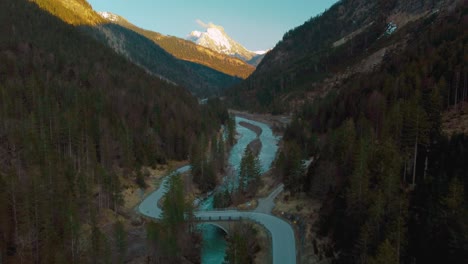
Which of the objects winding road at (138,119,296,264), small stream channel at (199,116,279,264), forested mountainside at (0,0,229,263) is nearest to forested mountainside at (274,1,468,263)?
winding road at (138,119,296,264)

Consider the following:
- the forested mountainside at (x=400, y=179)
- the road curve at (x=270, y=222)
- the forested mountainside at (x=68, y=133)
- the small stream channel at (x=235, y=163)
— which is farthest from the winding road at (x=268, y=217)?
the forested mountainside at (x=68, y=133)

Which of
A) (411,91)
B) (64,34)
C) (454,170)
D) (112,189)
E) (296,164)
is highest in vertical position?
(64,34)

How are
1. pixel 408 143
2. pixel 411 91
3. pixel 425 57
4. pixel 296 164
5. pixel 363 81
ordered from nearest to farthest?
pixel 408 143 < pixel 296 164 < pixel 411 91 < pixel 425 57 < pixel 363 81

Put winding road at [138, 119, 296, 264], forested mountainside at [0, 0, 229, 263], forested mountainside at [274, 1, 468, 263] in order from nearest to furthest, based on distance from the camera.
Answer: forested mountainside at [274, 1, 468, 263]
forested mountainside at [0, 0, 229, 263]
winding road at [138, 119, 296, 264]

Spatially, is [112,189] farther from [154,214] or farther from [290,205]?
[290,205]

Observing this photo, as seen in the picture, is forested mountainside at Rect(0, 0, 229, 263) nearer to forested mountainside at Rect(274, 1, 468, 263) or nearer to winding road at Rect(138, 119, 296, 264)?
winding road at Rect(138, 119, 296, 264)

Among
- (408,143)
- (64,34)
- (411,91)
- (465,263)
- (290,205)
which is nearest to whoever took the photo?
(465,263)

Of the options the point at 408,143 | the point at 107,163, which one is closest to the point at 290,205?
the point at 408,143
